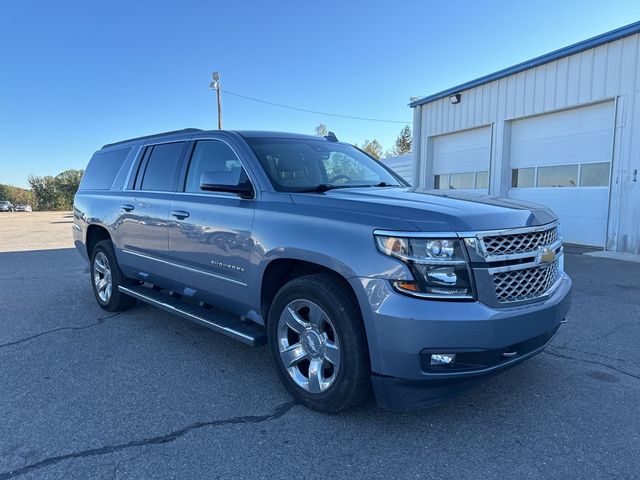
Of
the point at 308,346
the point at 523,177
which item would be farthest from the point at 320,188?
the point at 523,177

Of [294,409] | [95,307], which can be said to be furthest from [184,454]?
[95,307]

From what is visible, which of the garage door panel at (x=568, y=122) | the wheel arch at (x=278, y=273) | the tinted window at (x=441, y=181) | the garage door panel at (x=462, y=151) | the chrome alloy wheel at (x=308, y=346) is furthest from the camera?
the tinted window at (x=441, y=181)

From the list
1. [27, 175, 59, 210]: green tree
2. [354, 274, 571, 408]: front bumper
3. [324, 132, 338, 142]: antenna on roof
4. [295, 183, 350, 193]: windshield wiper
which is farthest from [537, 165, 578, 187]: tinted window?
[27, 175, 59, 210]: green tree

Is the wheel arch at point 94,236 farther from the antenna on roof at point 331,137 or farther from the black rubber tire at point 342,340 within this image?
the black rubber tire at point 342,340

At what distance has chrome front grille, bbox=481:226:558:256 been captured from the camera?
2.61 m

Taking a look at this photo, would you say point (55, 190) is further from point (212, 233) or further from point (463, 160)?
point (212, 233)

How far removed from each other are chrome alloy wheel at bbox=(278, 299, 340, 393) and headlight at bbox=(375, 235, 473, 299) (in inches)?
26.0

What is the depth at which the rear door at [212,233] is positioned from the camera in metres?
3.53

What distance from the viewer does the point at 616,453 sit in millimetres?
2578

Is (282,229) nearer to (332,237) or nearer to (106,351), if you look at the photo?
(332,237)

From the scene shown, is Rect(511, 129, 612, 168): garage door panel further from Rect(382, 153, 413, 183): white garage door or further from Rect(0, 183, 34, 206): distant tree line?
Rect(0, 183, 34, 206): distant tree line

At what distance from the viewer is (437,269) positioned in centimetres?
251

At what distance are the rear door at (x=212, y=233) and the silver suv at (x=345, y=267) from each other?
0.02 meters

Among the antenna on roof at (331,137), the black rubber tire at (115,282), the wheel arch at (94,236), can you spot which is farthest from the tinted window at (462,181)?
the black rubber tire at (115,282)
